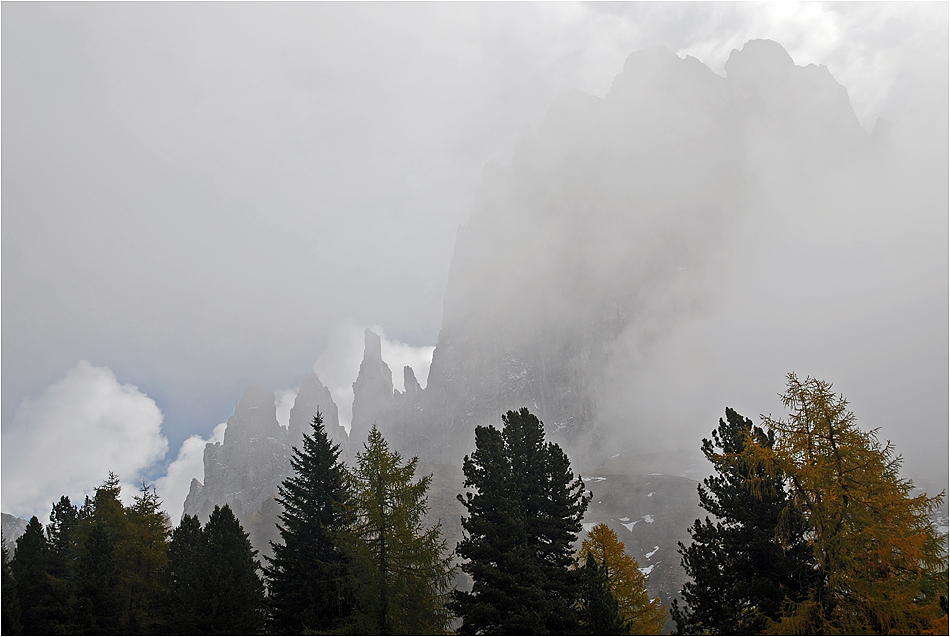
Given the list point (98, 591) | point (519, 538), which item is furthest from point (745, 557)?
point (98, 591)

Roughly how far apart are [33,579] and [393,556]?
2315 centimetres

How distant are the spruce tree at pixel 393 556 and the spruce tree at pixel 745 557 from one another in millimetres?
9824

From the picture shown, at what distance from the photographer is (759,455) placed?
14.3 m

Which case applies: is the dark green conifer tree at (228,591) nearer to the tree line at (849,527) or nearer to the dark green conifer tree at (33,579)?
the dark green conifer tree at (33,579)

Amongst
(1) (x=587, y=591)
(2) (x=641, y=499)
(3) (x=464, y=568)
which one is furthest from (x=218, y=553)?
(2) (x=641, y=499)

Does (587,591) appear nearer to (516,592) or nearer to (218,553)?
(516,592)

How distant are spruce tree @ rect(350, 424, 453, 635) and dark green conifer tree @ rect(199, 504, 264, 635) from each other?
618 cm

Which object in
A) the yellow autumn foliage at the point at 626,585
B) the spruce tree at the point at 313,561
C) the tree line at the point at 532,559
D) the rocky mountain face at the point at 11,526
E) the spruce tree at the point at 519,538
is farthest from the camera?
the rocky mountain face at the point at 11,526

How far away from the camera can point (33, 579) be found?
90.9ft

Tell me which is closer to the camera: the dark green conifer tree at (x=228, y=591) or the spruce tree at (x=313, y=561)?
the dark green conifer tree at (x=228, y=591)

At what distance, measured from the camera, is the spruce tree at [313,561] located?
72.5 feet

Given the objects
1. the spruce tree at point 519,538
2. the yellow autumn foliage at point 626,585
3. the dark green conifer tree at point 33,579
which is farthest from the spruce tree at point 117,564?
the yellow autumn foliage at point 626,585

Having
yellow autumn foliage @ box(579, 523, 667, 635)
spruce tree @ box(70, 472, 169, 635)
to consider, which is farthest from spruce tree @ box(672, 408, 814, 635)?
spruce tree @ box(70, 472, 169, 635)

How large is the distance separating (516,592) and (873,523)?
1218cm
